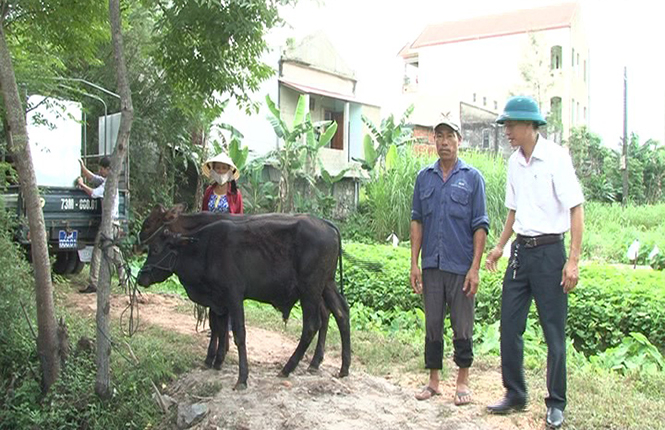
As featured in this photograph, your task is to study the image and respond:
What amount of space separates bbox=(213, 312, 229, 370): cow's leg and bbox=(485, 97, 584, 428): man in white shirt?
224 centimetres

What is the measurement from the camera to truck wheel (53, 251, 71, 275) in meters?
10.2

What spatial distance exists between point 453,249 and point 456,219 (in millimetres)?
220

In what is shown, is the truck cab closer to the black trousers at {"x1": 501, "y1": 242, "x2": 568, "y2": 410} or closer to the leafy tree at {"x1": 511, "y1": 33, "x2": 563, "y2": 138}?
the black trousers at {"x1": 501, "y1": 242, "x2": 568, "y2": 410}

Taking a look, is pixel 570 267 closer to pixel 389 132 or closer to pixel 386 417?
pixel 386 417

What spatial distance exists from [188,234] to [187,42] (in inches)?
77.6

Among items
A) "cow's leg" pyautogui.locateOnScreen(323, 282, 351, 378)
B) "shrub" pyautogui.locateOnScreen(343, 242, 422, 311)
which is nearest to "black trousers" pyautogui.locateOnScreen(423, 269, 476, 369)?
"cow's leg" pyautogui.locateOnScreen(323, 282, 351, 378)

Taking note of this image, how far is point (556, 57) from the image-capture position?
35.2 meters

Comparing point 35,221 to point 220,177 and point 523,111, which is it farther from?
point 523,111

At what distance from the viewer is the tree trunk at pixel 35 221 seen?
16.9 ft

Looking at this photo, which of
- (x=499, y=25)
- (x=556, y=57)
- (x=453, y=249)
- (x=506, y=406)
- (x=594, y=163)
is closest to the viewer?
(x=506, y=406)

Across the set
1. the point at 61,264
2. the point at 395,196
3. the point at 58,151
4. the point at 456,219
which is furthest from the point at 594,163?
the point at 456,219

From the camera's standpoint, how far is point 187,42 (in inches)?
249

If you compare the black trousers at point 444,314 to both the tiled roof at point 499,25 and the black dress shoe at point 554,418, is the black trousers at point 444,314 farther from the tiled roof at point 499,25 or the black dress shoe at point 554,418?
the tiled roof at point 499,25

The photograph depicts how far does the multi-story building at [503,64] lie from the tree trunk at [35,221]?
27446 mm
